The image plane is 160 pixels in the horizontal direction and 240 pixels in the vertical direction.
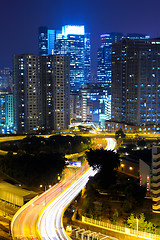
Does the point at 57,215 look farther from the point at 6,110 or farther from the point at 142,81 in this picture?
the point at 6,110

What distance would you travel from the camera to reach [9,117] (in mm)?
46531

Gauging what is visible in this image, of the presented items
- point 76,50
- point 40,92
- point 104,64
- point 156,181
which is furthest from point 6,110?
point 156,181

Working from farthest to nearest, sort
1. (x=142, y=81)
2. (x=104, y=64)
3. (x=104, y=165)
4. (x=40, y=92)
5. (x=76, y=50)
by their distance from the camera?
(x=76, y=50), (x=104, y=64), (x=40, y=92), (x=142, y=81), (x=104, y=165)

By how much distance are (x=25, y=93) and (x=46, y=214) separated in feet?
84.6

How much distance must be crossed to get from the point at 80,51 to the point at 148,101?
3784 centimetres

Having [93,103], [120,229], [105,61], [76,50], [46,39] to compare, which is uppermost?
[46,39]

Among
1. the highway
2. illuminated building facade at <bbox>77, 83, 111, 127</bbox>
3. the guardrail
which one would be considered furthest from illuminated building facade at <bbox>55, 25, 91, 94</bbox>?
the guardrail

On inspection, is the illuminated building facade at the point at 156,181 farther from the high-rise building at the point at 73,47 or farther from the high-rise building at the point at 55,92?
the high-rise building at the point at 73,47

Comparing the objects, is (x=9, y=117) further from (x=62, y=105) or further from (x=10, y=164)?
(x=10, y=164)

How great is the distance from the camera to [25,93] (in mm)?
38000

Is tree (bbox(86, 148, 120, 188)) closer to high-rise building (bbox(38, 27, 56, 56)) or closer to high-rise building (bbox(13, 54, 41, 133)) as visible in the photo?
high-rise building (bbox(13, 54, 41, 133))

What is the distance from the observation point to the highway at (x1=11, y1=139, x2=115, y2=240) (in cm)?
1170

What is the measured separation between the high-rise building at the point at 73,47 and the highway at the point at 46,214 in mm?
53948

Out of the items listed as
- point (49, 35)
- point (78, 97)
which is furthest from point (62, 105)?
point (49, 35)
